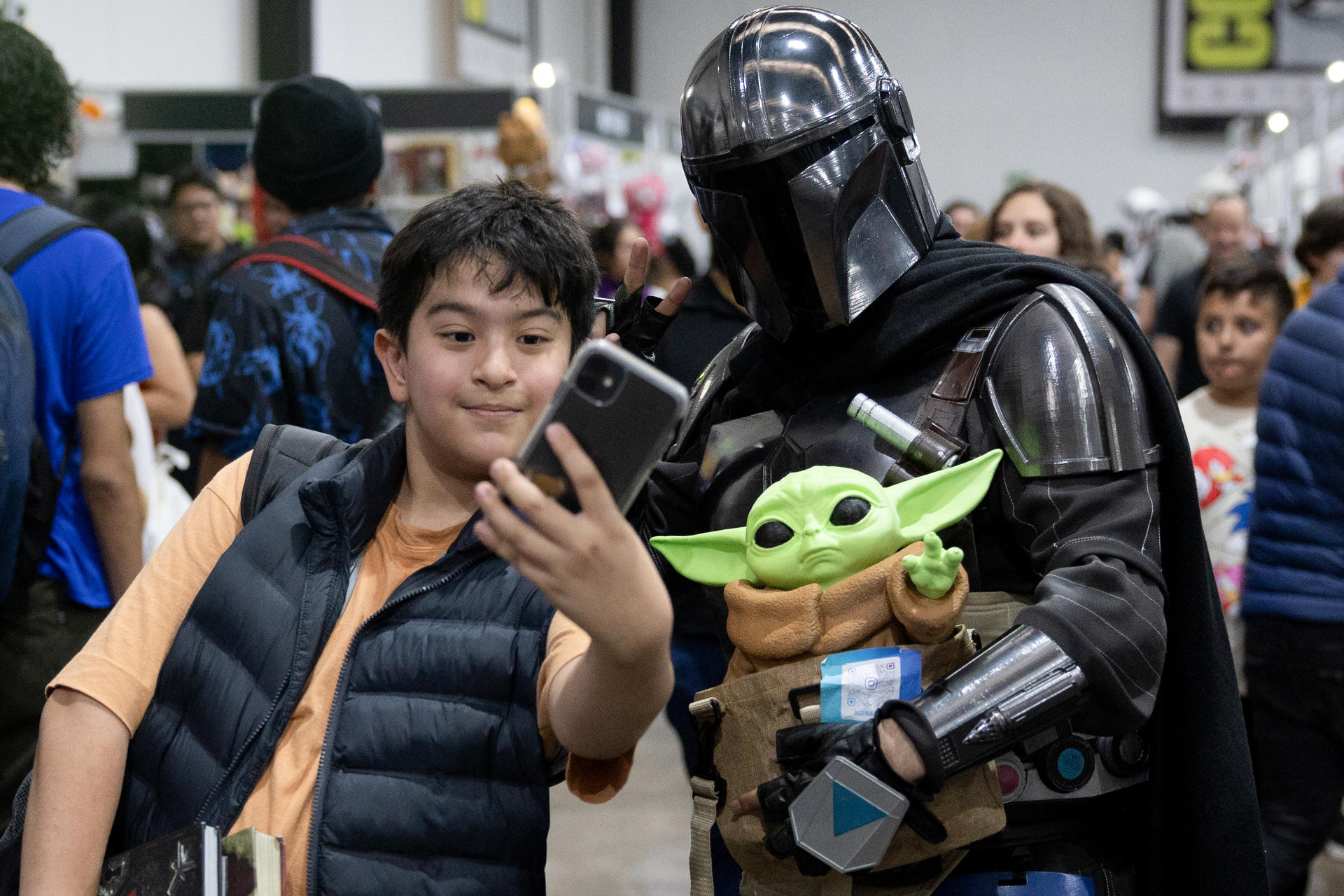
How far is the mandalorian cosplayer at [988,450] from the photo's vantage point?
4.33ft

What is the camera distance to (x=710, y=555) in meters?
1.43

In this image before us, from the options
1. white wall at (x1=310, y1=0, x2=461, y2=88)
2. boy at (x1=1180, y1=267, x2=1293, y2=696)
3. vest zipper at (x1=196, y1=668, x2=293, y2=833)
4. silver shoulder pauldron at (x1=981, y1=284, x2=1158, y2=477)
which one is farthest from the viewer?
white wall at (x1=310, y1=0, x2=461, y2=88)

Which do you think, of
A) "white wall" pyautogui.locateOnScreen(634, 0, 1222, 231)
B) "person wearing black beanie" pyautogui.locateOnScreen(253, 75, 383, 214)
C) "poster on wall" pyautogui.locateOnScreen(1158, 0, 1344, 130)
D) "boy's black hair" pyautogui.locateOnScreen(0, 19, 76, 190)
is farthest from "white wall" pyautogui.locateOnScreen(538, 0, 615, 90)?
"boy's black hair" pyautogui.locateOnScreen(0, 19, 76, 190)

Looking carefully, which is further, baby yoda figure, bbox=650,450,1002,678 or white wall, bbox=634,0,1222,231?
white wall, bbox=634,0,1222,231

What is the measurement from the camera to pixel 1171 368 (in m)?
5.10

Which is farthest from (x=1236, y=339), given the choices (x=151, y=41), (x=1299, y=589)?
(x=151, y=41)

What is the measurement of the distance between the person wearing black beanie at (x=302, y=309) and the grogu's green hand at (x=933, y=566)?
1.37 metres

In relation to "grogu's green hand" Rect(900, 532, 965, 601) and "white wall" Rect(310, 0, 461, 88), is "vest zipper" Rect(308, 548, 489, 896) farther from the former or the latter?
"white wall" Rect(310, 0, 461, 88)

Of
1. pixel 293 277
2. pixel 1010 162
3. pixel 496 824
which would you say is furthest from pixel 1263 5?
pixel 496 824

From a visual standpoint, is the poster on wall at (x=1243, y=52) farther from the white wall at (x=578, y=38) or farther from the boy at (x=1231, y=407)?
the boy at (x=1231, y=407)

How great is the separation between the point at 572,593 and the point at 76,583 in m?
1.38

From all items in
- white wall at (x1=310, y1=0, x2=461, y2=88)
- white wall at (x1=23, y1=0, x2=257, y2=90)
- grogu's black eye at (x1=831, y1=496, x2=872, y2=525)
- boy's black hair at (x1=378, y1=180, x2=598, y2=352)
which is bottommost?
grogu's black eye at (x1=831, y1=496, x2=872, y2=525)

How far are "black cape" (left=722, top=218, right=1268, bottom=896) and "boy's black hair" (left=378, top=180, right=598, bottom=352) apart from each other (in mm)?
415

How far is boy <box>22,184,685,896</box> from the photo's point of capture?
3.84 feet
